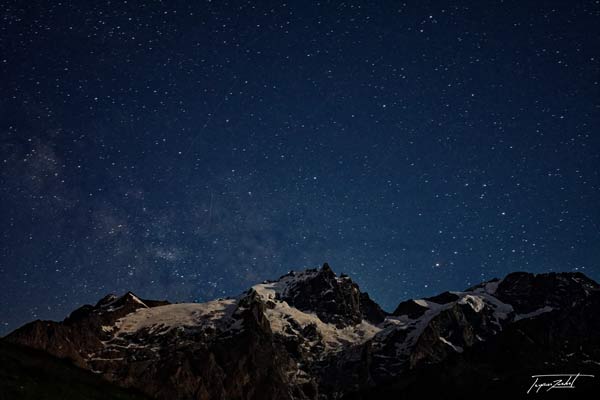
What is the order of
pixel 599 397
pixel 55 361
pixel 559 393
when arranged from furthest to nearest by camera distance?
pixel 559 393
pixel 599 397
pixel 55 361

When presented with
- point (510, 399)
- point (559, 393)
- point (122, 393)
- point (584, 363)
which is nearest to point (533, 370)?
point (584, 363)

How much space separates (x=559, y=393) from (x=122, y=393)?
15442 cm

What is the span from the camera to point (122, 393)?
26375 millimetres

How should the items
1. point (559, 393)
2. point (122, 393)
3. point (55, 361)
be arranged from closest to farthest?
point (122, 393) < point (55, 361) < point (559, 393)

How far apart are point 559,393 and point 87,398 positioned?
157381mm

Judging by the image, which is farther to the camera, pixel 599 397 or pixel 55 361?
pixel 599 397

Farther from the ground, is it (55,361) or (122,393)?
(55,361)

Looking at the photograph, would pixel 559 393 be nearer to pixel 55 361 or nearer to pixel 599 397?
pixel 599 397

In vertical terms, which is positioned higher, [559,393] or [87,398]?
[87,398]

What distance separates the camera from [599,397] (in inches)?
5241

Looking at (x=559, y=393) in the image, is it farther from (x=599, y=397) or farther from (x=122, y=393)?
(x=122, y=393)

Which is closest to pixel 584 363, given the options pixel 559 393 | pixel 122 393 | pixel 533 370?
pixel 533 370

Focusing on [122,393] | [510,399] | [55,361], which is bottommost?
[510,399]

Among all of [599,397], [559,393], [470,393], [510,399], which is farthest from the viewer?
[470,393]
